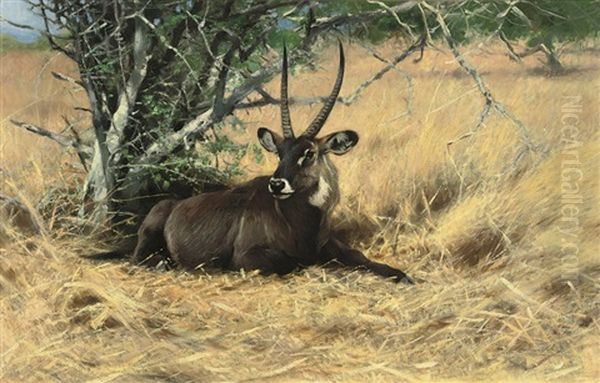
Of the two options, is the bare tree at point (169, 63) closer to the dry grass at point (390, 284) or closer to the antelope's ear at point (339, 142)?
the dry grass at point (390, 284)

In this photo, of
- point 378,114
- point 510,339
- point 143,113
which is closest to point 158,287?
point 143,113

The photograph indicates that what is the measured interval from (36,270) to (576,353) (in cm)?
306

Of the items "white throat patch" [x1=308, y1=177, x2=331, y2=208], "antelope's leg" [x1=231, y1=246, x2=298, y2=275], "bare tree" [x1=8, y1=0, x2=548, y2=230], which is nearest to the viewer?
"white throat patch" [x1=308, y1=177, x2=331, y2=208]

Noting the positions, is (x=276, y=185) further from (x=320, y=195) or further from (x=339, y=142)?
(x=339, y=142)

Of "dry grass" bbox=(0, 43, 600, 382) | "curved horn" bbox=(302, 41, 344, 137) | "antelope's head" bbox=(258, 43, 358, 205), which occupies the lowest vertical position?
"dry grass" bbox=(0, 43, 600, 382)

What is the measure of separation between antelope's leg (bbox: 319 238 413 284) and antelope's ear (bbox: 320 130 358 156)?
1.79 ft

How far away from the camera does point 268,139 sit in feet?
18.5

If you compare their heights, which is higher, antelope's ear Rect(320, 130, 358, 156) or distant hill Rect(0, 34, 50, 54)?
distant hill Rect(0, 34, 50, 54)

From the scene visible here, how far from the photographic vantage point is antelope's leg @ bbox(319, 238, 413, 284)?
5.70 m

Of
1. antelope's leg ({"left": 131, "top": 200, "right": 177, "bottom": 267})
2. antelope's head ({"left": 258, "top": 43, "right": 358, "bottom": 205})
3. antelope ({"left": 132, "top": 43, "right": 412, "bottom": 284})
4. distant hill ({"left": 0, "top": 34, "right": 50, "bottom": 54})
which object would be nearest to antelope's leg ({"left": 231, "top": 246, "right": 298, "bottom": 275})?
antelope ({"left": 132, "top": 43, "right": 412, "bottom": 284})

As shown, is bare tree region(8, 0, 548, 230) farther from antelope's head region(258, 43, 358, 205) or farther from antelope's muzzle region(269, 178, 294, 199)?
antelope's muzzle region(269, 178, 294, 199)

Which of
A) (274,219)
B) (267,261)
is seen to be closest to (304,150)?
(274,219)

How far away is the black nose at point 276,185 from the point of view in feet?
17.7

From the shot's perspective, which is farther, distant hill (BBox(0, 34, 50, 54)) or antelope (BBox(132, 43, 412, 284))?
distant hill (BBox(0, 34, 50, 54))
